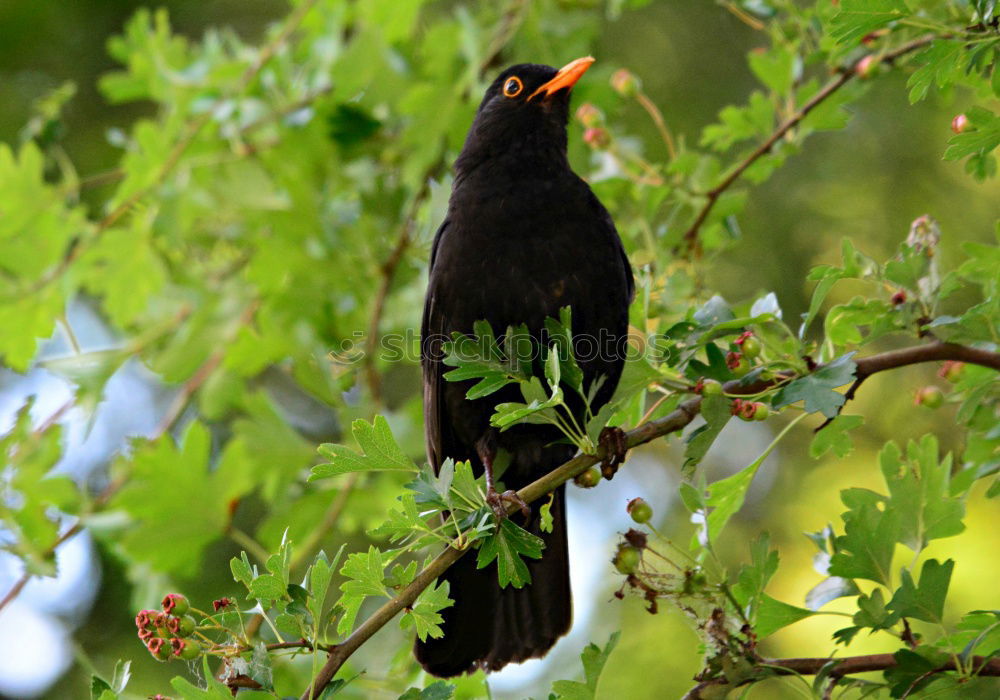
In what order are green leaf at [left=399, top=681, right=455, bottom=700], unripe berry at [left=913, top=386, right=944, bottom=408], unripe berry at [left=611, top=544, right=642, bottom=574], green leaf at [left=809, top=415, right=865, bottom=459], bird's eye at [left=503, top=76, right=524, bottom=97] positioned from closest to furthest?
1. green leaf at [left=399, top=681, right=455, bottom=700]
2. unripe berry at [left=611, top=544, right=642, bottom=574]
3. green leaf at [left=809, top=415, right=865, bottom=459]
4. unripe berry at [left=913, top=386, right=944, bottom=408]
5. bird's eye at [left=503, top=76, right=524, bottom=97]

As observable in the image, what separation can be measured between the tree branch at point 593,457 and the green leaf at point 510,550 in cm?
6

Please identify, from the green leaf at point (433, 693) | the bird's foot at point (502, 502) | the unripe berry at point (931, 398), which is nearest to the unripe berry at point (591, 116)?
the bird's foot at point (502, 502)

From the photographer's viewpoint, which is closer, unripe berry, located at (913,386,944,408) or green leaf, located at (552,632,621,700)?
green leaf, located at (552,632,621,700)

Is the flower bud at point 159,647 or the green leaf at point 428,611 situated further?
the green leaf at point 428,611

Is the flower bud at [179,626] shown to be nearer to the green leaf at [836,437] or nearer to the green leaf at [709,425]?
the green leaf at [709,425]

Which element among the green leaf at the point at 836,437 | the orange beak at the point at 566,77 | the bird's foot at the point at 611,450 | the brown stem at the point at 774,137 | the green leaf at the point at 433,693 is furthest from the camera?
the orange beak at the point at 566,77

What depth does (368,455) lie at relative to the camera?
7.74 feet

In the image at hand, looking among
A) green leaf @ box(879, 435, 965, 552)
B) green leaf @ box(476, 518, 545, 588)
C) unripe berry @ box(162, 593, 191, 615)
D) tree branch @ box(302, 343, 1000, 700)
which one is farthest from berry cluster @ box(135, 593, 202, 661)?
green leaf @ box(879, 435, 965, 552)

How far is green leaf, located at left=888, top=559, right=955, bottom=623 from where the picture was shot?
7.22 feet

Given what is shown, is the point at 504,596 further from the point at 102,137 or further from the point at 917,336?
the point at 102,137

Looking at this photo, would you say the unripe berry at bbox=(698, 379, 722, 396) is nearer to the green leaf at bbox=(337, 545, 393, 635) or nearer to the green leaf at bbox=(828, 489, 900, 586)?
the green leaf at bbox=(828, 489, 900, 586)

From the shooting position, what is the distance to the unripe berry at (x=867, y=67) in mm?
3131

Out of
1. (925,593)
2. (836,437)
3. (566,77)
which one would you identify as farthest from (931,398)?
(566,77)

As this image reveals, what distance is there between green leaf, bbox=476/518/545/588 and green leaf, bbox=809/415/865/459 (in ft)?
2.41
